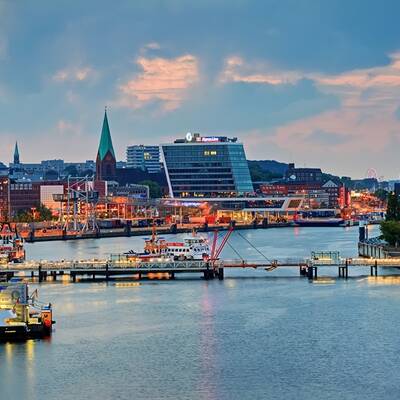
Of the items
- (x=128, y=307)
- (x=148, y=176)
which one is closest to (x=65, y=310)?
(x=128, y=307)

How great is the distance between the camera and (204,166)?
127m

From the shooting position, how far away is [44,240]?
8900 cm

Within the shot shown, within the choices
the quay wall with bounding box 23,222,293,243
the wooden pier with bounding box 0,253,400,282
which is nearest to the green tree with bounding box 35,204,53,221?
the quay wall with bounding box 23,222,293,243

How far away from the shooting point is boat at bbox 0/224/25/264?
53.9 meters

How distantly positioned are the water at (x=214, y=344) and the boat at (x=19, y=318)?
0.66 metres

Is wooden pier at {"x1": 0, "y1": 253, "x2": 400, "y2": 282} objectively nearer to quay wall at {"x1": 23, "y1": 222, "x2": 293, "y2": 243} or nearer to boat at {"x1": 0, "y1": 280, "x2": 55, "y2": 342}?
boat at {"x1": 0, "y1": 280, "x2": 55, "y2": 342}

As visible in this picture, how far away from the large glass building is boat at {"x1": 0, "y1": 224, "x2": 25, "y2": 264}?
65393 mm

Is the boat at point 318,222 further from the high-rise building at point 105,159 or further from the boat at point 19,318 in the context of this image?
the boat at point 19,318

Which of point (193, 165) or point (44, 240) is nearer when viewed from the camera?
point (44, 240)

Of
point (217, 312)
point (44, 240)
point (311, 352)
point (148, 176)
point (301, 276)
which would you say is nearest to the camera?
point (311, 352)

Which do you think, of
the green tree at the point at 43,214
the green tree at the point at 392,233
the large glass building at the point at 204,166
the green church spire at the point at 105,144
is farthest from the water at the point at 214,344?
the green church spire at the point at 105,144

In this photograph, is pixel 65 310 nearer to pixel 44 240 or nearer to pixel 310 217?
pixel 44 240

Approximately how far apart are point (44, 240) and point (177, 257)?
38580 millimetres

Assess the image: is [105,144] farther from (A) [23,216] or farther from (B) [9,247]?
(B) [9,247]
